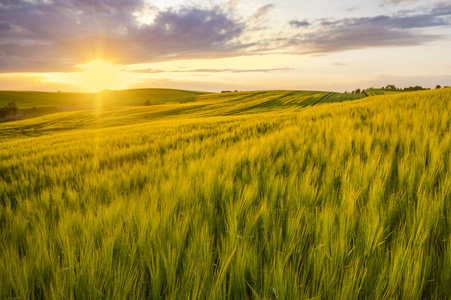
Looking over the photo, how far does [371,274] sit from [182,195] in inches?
41.6

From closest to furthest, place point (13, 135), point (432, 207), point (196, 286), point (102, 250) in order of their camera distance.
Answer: point (196, 286)
point (102, 250)
point (432, 207)
point (13, 135)

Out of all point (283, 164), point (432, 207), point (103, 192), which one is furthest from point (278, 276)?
point (103, 192)

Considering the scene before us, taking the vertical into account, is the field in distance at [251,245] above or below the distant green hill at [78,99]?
below

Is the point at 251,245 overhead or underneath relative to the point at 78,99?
underneath

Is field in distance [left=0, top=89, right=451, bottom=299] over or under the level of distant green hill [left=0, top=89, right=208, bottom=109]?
under

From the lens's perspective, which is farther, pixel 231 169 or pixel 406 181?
pixel 231 169

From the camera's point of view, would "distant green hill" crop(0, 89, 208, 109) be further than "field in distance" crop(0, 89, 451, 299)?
Yes

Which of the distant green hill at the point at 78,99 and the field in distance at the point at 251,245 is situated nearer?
the field in distance at the point at 251,245

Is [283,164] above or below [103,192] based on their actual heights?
above

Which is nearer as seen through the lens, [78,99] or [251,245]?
[251,245]

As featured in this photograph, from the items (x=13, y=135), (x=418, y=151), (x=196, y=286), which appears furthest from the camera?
(x=13, y=135)

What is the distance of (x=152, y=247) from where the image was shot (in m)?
1.01

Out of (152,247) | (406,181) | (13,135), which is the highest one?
(406,181)

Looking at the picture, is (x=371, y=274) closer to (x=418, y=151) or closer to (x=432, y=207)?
(x=432, y=207)
